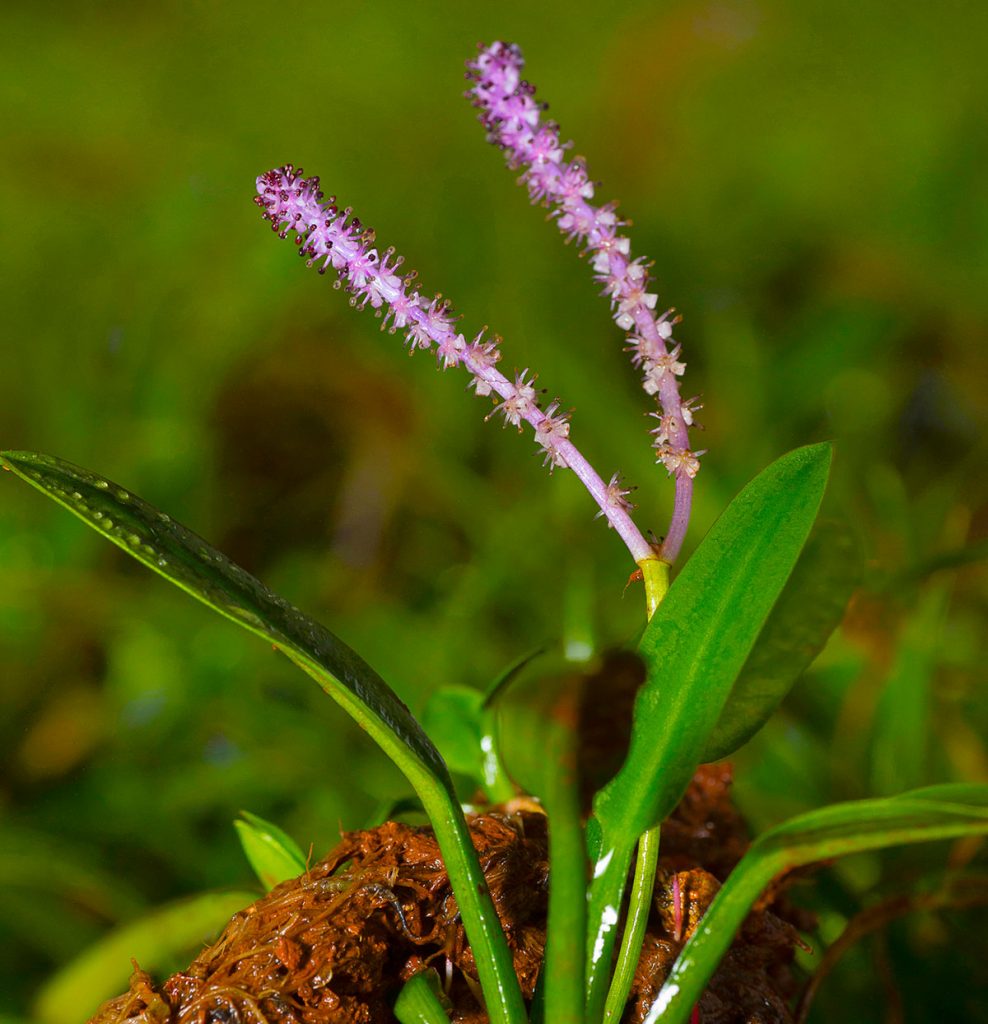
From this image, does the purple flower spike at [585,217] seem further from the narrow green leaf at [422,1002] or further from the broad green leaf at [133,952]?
the broad green leaf at [133,952]

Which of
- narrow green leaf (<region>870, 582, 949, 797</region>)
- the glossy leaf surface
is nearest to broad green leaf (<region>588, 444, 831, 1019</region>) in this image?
the glossy leaf surface

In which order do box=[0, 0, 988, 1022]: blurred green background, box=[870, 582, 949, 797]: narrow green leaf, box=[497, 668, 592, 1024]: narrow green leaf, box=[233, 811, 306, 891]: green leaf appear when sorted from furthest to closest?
box=[0, 0, 988, 1022]: blurred green background, box=[870, 582, 949, 797]: narrow green leaf, box=[233, 811, 306, 891]: green leaf, box=[497, 668, 592, 1024]: narrow green leaf

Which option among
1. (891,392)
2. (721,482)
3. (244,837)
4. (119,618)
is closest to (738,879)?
(244,837)

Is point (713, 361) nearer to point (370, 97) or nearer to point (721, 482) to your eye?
point (721, 482)

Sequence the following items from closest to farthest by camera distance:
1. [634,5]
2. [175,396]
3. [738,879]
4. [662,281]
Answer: [738,879]
[175,396]
[662,281]
[634,5]

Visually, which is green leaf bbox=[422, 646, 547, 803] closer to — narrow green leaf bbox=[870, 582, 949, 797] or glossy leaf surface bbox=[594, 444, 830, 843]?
glossy leaf surface bbox=[594, 444, 830, 843]

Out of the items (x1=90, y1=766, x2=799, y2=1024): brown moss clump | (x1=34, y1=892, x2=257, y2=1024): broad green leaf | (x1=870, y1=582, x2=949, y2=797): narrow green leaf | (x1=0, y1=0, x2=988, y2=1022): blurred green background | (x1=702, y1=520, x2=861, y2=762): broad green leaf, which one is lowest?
(x1=90, y1=766, x2=799, y2=1024): brown moss clump
